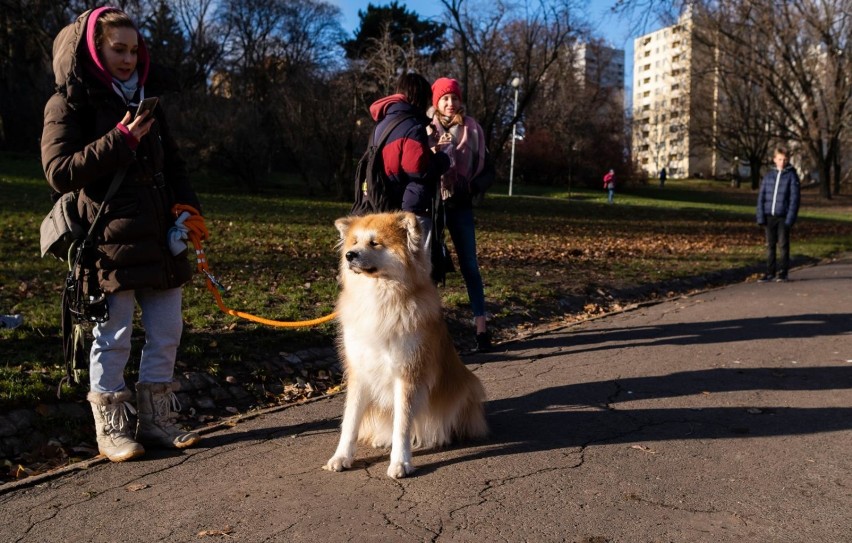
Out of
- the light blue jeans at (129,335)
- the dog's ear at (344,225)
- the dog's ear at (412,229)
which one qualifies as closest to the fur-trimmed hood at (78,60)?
the light blue jeans at (129,335)

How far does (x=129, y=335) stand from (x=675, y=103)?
66294 millimetres

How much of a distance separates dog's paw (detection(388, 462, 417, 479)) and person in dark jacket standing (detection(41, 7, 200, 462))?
4.61 feet

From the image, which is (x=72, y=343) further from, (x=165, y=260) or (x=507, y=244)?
(x=507, y=244)

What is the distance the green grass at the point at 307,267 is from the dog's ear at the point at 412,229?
2.53 meters

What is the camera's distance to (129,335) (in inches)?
167

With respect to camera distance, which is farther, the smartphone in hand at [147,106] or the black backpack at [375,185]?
the black backpack at [375,185]

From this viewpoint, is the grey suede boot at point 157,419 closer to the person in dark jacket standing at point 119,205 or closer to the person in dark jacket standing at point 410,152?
the person in dark jacket standing at point 119,205

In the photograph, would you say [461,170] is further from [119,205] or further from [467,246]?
[119,205]

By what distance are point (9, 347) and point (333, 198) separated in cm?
2125

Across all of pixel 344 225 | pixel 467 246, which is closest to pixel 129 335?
pixel 344 225

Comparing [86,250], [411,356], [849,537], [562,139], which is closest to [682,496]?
[849,537]

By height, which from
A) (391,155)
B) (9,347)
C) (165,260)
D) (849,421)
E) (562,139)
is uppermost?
(562,139)

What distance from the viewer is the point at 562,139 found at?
51281 millimetres

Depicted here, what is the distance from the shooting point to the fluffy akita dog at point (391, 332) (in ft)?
12.9
